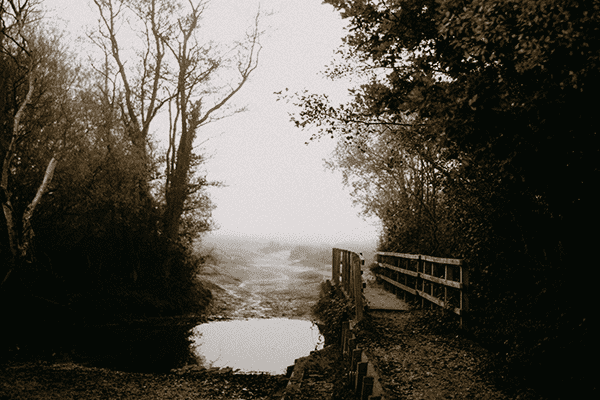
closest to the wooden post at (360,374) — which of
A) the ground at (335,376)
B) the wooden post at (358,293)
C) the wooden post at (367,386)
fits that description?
the ground at (335,376)

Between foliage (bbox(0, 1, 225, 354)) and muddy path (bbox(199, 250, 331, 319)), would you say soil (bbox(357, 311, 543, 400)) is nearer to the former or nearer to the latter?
muddy path (bbox(199, 250, 331, 319))

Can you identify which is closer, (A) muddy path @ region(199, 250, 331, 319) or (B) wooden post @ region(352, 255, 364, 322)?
(B) wooden post @ region(352, 255, 364, 322)

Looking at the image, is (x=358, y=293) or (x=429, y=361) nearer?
(x=429, y=361)

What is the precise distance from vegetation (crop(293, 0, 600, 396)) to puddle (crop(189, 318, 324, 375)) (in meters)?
5.20

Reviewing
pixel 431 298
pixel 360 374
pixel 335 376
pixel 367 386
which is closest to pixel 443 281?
pixel 431 298

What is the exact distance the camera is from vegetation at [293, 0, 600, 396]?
13.0ft

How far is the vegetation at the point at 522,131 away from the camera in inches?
156

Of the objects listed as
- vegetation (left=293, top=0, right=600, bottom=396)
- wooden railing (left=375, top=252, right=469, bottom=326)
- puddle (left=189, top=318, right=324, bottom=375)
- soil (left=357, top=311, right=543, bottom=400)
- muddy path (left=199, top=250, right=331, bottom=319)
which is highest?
vegetation (left=293, top=0, right=600, bottom=396)

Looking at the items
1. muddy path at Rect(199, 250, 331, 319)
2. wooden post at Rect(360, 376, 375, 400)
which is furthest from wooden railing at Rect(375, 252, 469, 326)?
muddy path at Rect(199, 250, 331, 319)

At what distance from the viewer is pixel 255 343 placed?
11680mm

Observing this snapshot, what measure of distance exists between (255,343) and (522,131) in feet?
30.4

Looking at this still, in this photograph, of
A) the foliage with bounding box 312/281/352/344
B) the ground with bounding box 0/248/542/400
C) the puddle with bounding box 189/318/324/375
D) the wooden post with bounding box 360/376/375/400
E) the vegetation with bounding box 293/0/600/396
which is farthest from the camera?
the foliage with bounding box 312/281/352/344

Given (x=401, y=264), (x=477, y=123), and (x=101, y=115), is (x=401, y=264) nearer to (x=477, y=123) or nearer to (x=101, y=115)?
(x=477, y=123)

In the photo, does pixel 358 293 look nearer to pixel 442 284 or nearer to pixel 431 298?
pixel 431 298
